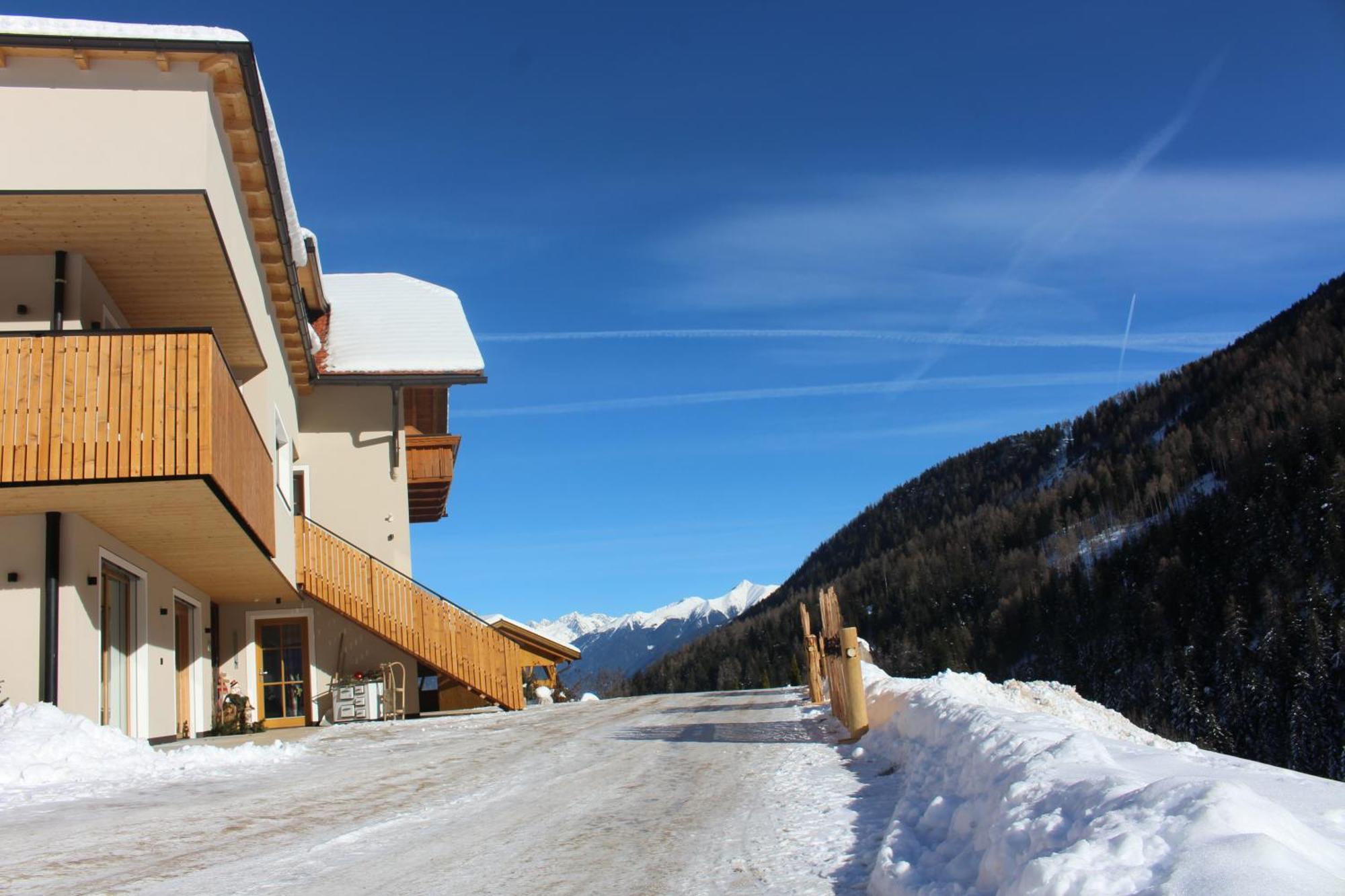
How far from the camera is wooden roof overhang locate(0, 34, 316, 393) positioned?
1149cm

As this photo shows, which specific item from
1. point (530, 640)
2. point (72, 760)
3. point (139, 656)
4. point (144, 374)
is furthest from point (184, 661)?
point (144, 374)

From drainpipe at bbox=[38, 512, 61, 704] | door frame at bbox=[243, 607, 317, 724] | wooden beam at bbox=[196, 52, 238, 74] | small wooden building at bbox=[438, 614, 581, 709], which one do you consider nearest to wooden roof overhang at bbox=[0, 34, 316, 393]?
wooden beam at bbox=[196, 52, 238, 74]

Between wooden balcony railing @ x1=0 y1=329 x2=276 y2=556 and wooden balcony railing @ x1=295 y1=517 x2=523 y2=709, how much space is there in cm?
882

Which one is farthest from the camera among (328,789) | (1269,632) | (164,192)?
(1269,632)

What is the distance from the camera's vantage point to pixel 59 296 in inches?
487

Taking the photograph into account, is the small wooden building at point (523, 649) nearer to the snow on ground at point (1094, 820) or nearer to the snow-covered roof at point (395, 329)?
the snow-covered roof at point (395, 329)

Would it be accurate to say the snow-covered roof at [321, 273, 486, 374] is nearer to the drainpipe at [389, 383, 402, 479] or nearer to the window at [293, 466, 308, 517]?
the drainpipe at [389, 383, 402, 479]

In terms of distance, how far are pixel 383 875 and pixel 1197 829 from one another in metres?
4.05

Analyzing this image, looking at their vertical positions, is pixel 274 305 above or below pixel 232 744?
above

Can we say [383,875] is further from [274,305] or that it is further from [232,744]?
[274,305]

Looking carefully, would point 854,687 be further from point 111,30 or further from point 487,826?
point 111,30

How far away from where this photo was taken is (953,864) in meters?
4.98

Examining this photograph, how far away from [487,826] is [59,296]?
853 centimetres

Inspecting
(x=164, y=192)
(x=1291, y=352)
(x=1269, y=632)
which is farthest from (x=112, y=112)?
(x=1291, y=352)
